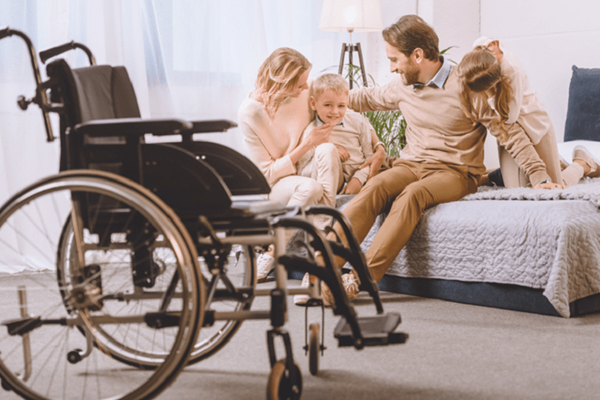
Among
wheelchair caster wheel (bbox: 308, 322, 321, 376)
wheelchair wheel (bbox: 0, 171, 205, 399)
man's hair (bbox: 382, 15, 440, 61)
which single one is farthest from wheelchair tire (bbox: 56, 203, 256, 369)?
man's hair (bbox: 382, 15, 440, 61)

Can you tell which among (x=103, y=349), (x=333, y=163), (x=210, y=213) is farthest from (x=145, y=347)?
(x=333, y=163)

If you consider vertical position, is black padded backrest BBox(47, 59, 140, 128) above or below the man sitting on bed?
above

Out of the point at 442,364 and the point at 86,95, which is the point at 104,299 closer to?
the point at 86,95

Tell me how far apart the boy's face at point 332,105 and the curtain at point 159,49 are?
943mm

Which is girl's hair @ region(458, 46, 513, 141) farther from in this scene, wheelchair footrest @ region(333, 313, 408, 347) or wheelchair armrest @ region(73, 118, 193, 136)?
wheelchair armrest @ region(73, 118, 193, 136)

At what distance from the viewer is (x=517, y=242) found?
191cm

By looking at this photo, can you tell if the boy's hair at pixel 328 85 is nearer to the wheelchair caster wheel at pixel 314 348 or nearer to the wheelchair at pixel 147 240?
the wheelchair at pixel 147 240

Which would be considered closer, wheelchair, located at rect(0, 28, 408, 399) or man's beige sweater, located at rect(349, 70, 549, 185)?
wheelchair, located at rect(0, 28, 408, 399)

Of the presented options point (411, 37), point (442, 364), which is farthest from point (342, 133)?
point (442, 364)

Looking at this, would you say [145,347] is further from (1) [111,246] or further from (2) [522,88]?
(2) [522,88]

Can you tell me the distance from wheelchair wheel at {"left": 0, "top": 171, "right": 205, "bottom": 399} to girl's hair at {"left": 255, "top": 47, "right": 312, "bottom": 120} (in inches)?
37.0

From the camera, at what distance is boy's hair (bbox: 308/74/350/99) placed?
2.32m

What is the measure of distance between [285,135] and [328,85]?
0.25 m

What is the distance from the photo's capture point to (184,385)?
140 centimetres
